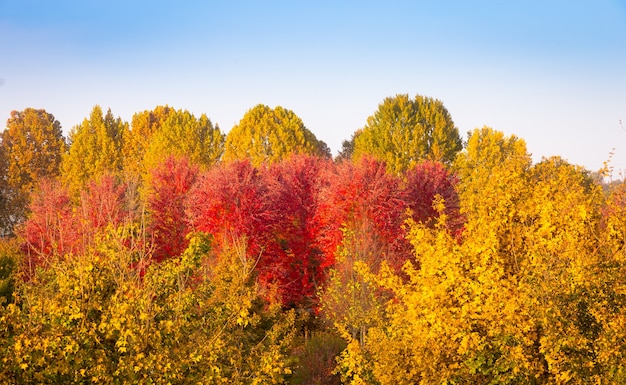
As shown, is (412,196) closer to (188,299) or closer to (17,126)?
(188,299)

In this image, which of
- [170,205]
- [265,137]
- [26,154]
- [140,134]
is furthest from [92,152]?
[170,205]

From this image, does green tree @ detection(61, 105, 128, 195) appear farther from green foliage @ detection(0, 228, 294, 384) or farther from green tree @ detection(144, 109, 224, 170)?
green foliage @ detection(0, 228, 294, 384)

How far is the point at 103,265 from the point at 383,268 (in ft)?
25.7

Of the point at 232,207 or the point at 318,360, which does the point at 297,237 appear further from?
the point at 318,360

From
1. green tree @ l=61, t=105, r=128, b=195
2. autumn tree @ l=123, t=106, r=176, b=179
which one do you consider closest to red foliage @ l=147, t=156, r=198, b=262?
green tree @ l=61, t=105, r=128, b=195

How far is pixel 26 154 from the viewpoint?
80.6m

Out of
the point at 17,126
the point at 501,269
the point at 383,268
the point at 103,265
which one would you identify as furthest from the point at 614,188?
the point at 17,126

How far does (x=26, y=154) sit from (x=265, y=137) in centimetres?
3496

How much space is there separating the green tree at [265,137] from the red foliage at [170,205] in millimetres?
24568

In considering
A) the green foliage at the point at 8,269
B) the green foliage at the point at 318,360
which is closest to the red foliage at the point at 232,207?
the green foliage at the point at 318,360

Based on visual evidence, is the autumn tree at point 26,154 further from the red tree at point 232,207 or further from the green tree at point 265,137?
the red tree at point 232,207

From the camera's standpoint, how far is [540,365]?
556 inches

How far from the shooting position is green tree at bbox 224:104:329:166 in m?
71.1

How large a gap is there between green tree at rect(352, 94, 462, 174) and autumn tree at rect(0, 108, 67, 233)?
43.3 m
